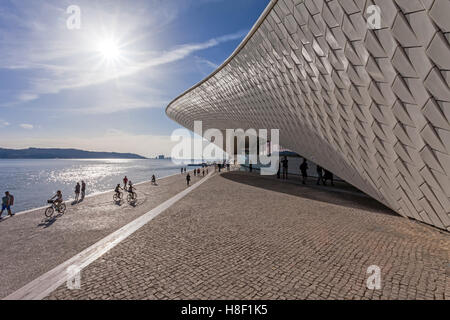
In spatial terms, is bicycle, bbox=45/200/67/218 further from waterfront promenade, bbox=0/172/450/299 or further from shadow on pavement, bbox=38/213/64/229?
waterfront promenade, bbox=0/172/450/299

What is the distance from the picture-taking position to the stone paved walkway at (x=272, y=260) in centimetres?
305

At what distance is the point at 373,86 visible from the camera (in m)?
5.69

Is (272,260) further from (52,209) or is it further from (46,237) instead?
(52,209)

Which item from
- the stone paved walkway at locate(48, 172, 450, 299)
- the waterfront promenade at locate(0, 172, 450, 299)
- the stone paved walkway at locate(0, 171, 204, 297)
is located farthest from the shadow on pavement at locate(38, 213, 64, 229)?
the stone paved walkway at locate(48, 172, 450, 299)

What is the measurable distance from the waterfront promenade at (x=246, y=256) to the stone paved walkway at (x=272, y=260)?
0.02 m

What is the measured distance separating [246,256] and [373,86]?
555 cm

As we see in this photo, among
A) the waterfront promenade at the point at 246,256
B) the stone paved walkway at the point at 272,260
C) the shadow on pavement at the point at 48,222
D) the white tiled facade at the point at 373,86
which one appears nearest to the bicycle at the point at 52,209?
the shadow on pavement at the point at 48,222

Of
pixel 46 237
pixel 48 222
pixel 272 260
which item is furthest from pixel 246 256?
pixel 48 222

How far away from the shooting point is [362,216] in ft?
23.3

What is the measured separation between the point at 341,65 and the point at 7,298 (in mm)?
9036

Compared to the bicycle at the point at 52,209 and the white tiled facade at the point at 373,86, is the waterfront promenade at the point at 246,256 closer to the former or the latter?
the bicycle at the point at 52,209

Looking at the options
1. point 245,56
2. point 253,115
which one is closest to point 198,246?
point 245,56

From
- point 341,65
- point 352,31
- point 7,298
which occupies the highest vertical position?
point 352,31
